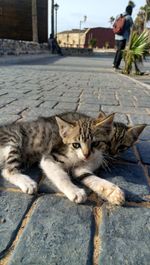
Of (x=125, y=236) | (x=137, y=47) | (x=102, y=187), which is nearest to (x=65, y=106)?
(x=102, y=187)

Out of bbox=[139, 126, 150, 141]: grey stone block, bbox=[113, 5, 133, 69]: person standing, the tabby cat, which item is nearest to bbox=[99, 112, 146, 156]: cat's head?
the tabby cat

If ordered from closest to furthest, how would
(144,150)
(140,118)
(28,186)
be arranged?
(28,186)
(144,150)
(140,118)

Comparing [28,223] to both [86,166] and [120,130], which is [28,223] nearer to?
[86,166]

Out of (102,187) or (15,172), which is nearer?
(102,187)

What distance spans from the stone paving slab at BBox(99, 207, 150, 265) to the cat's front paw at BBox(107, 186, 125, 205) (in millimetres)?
57

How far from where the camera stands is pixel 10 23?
28.0m

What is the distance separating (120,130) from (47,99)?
3269 millimetres

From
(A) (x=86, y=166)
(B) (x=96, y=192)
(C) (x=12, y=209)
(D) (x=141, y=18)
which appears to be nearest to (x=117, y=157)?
(A) (x=86, y=166)

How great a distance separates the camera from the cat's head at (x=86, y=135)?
2586 millimetres

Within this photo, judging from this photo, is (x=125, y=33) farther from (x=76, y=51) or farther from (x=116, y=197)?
(x=76, y=51)

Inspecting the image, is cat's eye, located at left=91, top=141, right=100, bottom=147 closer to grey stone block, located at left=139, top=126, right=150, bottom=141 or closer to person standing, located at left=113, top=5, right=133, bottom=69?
grey stone block, located at left=139, top=126, right=150, bottom=141

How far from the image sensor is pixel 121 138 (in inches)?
119

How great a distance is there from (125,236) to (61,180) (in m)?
0.76

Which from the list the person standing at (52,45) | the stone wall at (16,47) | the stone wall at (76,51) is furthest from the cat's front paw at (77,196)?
the stone wall at (76,51)
